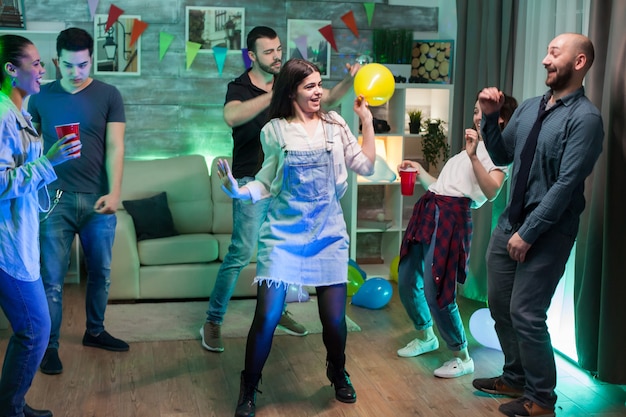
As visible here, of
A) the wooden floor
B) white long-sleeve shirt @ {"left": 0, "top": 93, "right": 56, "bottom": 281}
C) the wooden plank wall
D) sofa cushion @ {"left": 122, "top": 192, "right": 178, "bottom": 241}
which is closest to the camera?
white long-sleeve shirt @ {"left": 0, "top": 93, "right": 56, "bottom": 281}

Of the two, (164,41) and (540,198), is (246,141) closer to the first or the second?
(540,198)

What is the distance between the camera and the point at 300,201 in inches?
130

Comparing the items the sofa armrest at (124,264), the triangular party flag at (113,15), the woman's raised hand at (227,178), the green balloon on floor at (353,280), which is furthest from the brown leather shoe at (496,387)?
the triangular party flag at (113,15)

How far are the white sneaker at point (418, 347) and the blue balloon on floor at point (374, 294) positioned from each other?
3.01ft

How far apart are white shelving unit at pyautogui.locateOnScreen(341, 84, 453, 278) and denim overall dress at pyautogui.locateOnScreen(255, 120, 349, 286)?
245 cm

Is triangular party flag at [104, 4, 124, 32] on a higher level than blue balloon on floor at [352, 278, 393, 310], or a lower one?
higher

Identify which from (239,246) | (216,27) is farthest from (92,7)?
(239,246)

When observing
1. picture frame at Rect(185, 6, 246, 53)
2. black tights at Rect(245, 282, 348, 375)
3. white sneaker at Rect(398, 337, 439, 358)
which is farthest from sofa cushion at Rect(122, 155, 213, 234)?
black tights at Rect(245, 282, 348, 375)

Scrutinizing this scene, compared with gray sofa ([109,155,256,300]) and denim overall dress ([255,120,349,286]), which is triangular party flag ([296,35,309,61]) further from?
denim overall dress ([255,120,349,286])

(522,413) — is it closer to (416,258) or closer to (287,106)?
(416,258)

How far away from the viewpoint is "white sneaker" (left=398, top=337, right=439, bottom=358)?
13.8 ft

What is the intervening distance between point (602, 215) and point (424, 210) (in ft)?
2.68

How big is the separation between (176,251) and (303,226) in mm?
2155

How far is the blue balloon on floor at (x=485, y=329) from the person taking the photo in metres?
4.29
